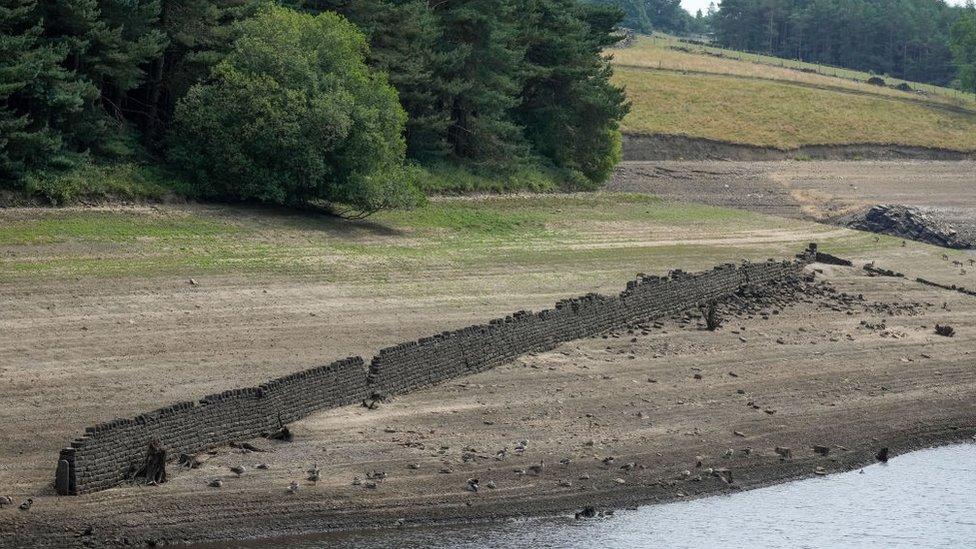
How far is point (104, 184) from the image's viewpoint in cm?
4966

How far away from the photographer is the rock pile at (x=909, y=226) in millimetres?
69812

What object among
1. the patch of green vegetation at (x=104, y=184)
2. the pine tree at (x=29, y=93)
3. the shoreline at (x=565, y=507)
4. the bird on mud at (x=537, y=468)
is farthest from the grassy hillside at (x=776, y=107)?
the bird on mud at (x=537, y=468)

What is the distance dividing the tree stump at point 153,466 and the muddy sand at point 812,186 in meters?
55.0

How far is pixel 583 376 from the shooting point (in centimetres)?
3550

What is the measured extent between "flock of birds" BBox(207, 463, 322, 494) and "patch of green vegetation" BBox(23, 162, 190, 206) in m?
23.7

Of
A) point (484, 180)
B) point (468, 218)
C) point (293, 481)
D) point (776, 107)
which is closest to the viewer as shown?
point (293, 481)

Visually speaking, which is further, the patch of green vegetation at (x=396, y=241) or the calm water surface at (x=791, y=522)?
the patch of green vegetation at (x=396, y=241)

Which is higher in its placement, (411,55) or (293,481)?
(411,55)

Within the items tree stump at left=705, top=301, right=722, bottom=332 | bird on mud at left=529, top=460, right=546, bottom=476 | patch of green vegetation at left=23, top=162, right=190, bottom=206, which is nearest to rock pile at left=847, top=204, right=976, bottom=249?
tree stump at left=705, top=301, right=722, bottom=332

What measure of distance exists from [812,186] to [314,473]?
6483 cm

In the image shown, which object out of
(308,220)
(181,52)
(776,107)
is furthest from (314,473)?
(776,107)

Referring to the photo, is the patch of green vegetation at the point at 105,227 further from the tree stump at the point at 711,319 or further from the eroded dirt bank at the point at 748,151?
the eroded dirt bank at the point at 748,151

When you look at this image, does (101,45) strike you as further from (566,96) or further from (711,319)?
(566,96)

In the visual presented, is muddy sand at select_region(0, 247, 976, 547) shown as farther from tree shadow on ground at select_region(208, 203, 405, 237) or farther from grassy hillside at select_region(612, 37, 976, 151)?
grassy hillside at select_region(612, 37, 976, 151)
